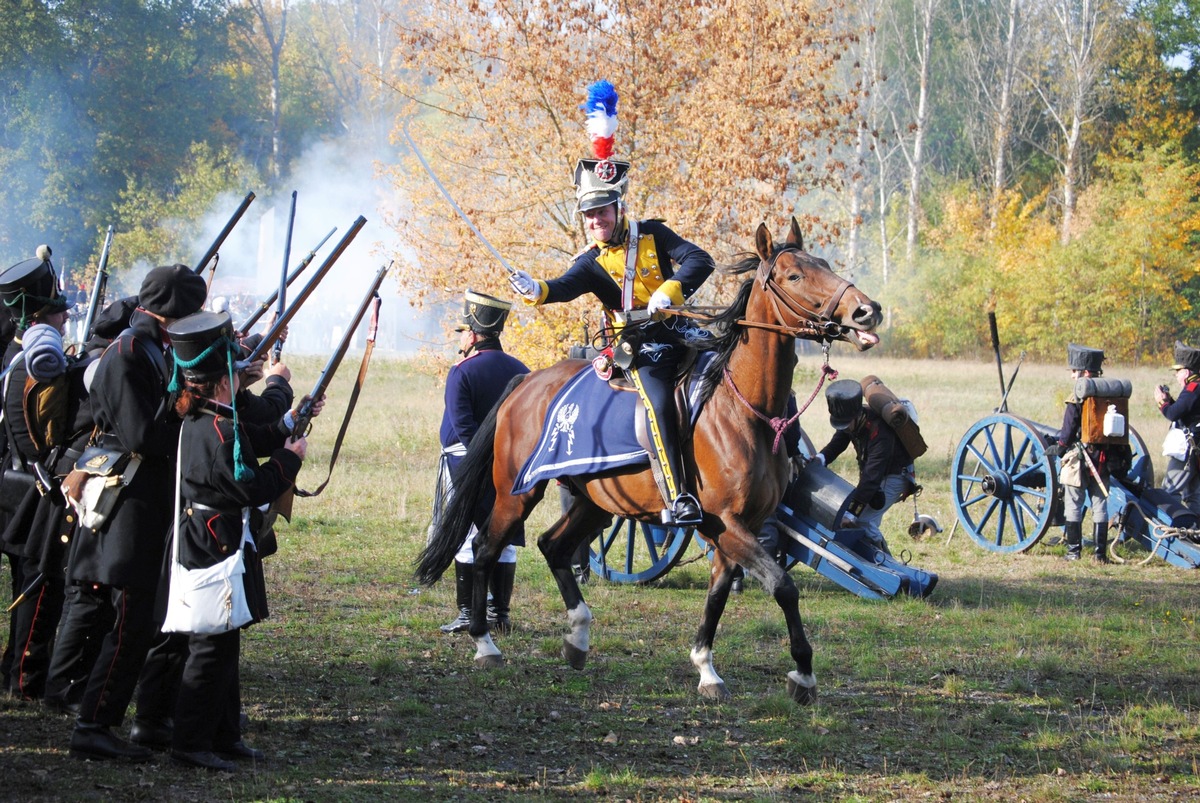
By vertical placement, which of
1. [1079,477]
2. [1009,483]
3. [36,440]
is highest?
[36,440]

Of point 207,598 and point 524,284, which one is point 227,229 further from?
point 207,598

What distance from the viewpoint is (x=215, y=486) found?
4641mm

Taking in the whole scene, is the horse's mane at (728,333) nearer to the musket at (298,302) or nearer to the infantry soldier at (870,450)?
the musket at (298,302)

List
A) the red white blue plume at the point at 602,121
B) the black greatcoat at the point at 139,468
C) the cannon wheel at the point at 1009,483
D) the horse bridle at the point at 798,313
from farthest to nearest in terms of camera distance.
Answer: the cannon wheel at the point at 1009,483, the red white blue plume at the point at 602,121, the horse bridle at the point at 798,313, the black greatcoat at the point at 139,468

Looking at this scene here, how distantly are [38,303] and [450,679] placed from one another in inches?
109

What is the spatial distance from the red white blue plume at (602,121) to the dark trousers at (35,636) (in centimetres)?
373

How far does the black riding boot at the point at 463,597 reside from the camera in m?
7.69

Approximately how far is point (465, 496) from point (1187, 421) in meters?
7.18

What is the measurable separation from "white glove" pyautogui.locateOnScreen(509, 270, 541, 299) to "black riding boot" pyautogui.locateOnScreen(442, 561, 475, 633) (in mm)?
1959

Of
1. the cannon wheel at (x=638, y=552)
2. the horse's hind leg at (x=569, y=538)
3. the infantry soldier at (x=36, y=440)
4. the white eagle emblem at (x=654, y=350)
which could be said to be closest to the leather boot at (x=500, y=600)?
the horse's hind leg at (x=569, y=538)

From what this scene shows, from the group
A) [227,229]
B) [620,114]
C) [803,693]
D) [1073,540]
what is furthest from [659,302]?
[620,114]

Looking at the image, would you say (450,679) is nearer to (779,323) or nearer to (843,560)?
(779,323)

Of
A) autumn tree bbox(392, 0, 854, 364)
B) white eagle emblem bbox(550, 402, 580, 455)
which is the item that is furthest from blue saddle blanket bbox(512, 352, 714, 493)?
autumn tree bbox(392, 0, 854, 364)

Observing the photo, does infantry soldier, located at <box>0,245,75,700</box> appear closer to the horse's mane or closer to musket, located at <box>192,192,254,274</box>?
musket, located at <box>192,192,254,274</box>
